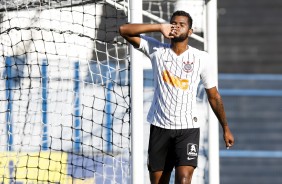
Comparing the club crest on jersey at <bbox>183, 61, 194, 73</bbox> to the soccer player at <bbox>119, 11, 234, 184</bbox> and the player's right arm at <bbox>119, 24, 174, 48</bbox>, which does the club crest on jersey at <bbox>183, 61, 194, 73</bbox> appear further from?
the player's right arm at <bbox>119, 24, 174, 48</bbox>

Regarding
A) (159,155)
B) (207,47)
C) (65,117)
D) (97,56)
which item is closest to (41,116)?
(65,117)

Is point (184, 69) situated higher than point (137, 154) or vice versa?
point (184, 69)

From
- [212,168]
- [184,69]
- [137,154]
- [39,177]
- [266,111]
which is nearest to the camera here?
[184,69]

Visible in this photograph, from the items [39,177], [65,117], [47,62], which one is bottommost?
[39,177]

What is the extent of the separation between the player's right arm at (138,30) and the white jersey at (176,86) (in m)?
0.17

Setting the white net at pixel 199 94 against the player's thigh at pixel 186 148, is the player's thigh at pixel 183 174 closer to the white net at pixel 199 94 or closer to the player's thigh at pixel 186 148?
the player's thigh at pixel 186 148

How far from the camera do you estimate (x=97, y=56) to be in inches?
334

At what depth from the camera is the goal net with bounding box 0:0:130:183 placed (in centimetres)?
830

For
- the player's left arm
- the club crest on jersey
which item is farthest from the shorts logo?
the club crest on jersey

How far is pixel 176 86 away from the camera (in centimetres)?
593

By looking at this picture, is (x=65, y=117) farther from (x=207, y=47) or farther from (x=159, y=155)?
(x=159, y=155)

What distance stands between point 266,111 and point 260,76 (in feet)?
1.50

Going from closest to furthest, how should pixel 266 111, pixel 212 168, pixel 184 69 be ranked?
pixel 184 69 < pixel 212 168 < pixel 266 111

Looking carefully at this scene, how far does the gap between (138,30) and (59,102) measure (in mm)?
2743
